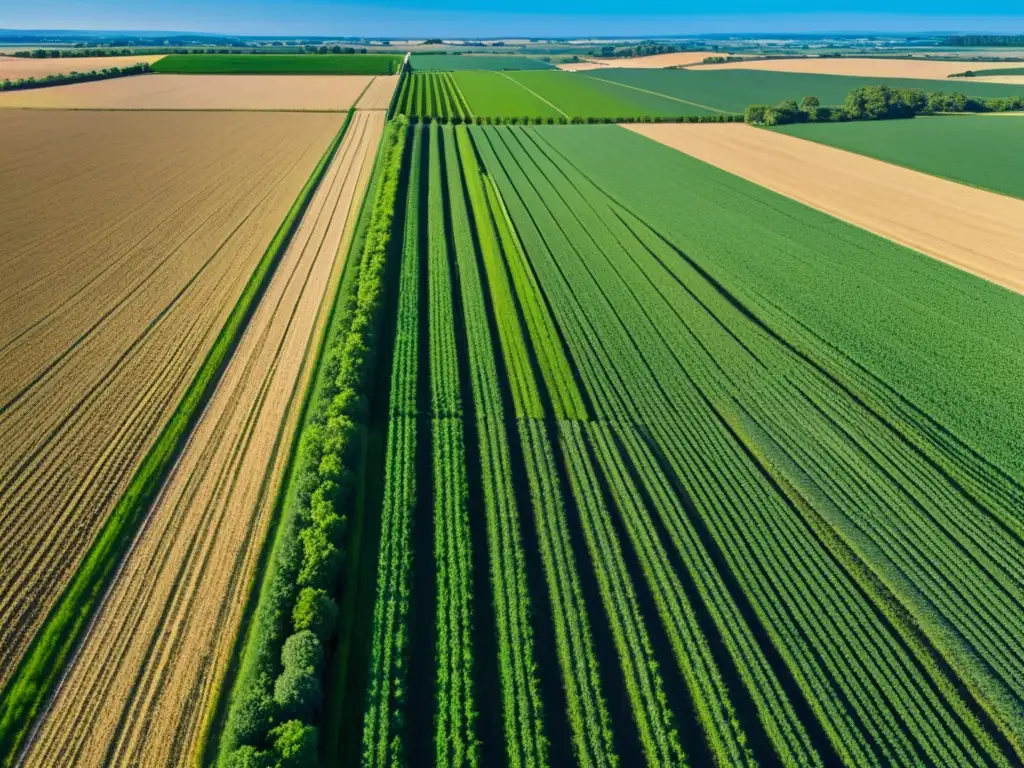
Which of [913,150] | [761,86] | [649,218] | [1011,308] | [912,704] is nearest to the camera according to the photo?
[912,704]

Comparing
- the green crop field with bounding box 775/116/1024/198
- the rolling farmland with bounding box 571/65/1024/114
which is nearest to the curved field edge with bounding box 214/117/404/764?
the green crop field with bounding box 775/116/1024/198

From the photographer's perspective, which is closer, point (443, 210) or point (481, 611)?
point (481, 611)

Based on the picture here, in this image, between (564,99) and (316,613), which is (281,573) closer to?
(316,613)

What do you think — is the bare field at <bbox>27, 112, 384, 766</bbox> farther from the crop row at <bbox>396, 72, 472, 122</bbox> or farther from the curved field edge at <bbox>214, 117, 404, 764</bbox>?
the crop row at <bbox>396, 72, 472, 122</bbox>

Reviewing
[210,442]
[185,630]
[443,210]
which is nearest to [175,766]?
[185,630]

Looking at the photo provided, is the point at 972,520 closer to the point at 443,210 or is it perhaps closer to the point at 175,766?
the point at 175,766

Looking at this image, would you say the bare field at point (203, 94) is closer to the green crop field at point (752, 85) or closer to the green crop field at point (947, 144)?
the green crop field at point (752, 85)
